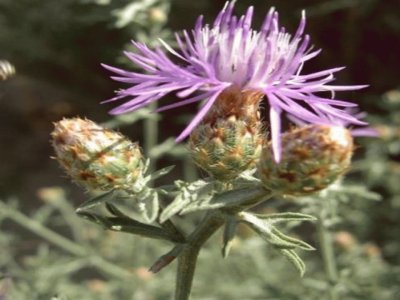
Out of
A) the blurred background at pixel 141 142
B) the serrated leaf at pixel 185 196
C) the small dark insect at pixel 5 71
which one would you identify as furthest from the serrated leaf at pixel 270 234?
the blurred background at pixel 141 142

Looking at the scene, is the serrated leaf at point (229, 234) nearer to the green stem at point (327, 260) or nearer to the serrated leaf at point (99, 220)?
the serrated leaf at point (99, 220)

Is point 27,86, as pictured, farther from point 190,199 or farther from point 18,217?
point 190,199

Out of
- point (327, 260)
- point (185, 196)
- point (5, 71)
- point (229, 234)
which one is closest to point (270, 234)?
point (229, 234)

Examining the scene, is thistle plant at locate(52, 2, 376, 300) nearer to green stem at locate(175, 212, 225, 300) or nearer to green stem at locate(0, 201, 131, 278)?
green stem at locate(175, 212, 225, 300)

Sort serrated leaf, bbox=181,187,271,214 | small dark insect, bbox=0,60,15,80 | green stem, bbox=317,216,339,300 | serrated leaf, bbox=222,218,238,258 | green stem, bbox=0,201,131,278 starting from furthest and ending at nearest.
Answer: green stem, bbox=0,201,131,278, green stem, bbox=317,216,339,300, small dark insect, bbox=0,60,15,80, serrated leaf, bbox=222,218,238,258, serrated leaf, bbox=181,187,271,214

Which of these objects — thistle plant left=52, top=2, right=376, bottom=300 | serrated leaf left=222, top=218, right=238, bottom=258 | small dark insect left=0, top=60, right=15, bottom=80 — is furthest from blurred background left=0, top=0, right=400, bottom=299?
serrated leaf left=222, top=218, right=238, bottom=258

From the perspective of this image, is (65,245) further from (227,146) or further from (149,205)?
(227,146)
